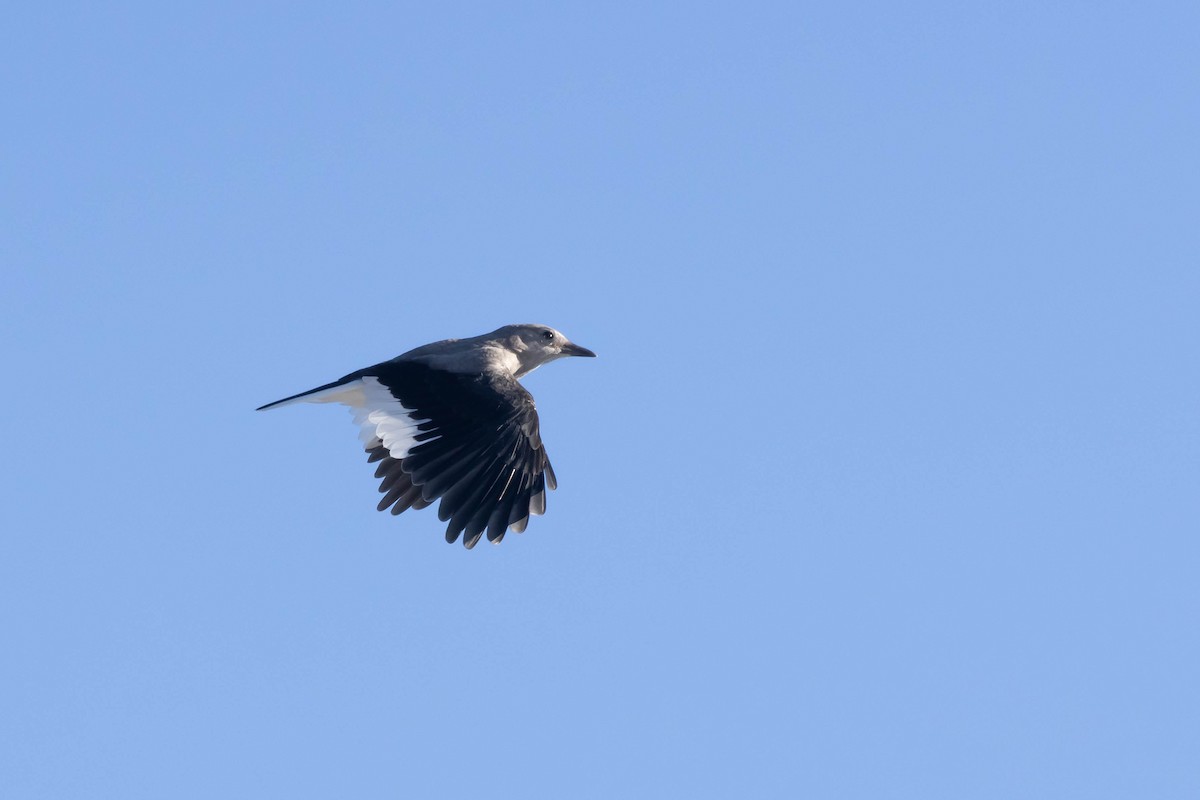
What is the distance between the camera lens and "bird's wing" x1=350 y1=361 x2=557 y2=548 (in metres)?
14.6

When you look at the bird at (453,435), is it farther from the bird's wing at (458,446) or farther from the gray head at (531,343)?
the gray head at (531,343)

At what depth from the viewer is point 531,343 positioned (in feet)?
56.0

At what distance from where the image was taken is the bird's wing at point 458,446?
14578 millimetres

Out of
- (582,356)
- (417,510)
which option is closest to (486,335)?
(582,356)

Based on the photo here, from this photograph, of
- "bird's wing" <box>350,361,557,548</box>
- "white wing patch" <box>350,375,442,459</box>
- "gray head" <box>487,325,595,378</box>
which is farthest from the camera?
"gray head" <box>487,325,595,378</box>

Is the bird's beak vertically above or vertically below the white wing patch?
above

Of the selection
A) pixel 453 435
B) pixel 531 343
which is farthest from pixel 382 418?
pixel 531 343

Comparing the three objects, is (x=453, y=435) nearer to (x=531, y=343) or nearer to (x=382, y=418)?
(x=382, y=418)

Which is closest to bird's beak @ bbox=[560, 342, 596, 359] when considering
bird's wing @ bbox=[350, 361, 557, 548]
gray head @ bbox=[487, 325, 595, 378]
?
gray head @ bbox=[487, 325, 595, 378]

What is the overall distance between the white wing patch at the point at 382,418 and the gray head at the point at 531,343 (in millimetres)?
1757

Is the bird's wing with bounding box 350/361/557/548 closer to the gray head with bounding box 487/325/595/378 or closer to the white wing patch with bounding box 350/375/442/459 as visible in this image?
the white wing patch with bounding box 350/375/442/459

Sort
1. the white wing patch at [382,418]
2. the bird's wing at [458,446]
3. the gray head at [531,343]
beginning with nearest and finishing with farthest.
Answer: the bird's wing at [458,446], the white wing patch at [382,418], the gray head at [531,343]

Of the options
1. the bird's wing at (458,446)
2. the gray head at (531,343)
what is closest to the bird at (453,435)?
the bird's wing at (458,446)

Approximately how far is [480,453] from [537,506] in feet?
1.89
